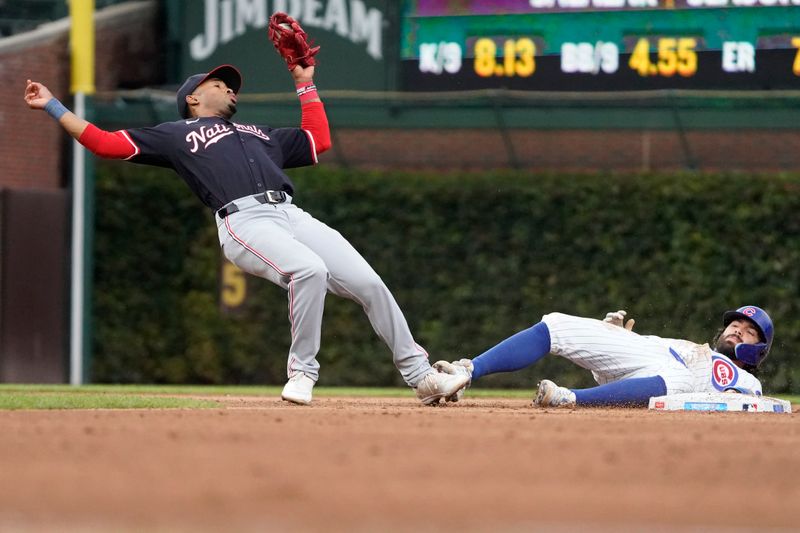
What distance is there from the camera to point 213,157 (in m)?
7.56

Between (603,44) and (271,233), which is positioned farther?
(603,44)

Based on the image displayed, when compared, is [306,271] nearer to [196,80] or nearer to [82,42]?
[196,80]

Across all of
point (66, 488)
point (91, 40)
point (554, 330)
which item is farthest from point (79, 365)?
point (66, 488)

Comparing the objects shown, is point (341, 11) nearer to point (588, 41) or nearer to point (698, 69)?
point (588, 41)

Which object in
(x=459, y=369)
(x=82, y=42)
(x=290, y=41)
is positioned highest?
(x=82, y=42)

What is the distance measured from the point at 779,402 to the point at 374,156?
26.2ft

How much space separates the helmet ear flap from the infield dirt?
1198 mm

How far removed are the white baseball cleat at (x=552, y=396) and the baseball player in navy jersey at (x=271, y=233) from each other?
0.39 m

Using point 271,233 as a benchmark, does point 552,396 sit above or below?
below

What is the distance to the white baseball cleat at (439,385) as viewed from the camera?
24.1 ft

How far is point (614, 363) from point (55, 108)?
318cm

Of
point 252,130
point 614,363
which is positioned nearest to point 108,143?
point 252,130

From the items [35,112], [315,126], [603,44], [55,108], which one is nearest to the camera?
[55,108]

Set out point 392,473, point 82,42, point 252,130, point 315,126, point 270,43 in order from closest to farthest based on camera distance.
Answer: point 392,473
point 252,130
point 315,126
point 82,42
point 270,43
